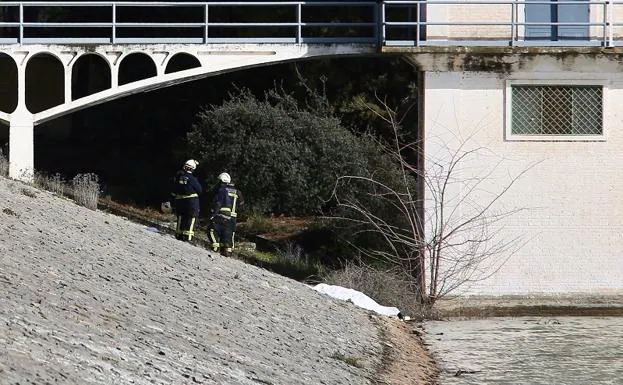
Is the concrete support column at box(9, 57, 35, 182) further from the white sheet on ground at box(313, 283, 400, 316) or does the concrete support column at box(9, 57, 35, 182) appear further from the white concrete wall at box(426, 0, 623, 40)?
the white concrete wall at box(426, 0, 623, 40)

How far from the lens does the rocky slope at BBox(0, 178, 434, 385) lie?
476 inches

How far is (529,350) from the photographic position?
2038 cm

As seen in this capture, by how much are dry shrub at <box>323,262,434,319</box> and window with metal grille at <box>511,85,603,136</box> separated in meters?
3.75

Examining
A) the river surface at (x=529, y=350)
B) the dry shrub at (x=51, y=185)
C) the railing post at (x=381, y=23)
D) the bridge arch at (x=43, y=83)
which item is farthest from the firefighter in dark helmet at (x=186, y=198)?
the bridge arch at (x=43, y=83)

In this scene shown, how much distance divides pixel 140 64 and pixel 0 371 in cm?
2901

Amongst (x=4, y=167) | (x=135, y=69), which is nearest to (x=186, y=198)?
(x=4, y=167)

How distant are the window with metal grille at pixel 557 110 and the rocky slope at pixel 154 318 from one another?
5.79 metres

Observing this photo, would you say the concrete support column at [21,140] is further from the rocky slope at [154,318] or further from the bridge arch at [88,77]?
the bridge arch at [88,77]

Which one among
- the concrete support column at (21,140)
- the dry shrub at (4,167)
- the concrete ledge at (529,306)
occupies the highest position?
the concrete support column at (21,140)

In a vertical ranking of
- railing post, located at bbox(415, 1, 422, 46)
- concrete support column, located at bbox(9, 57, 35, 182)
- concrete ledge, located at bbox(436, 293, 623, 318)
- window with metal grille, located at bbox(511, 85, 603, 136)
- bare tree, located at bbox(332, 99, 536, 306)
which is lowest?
concrete ledge, located at bbox(436, 293, 623, 318)

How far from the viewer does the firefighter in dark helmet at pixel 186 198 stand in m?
24.9

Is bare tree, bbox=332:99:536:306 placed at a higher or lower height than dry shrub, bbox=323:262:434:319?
higher

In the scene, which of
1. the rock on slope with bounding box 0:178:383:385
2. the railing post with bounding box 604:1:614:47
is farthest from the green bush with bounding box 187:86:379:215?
the rock on slope with bounding box 0:178:383:385

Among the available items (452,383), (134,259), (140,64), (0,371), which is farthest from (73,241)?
(140,64)
